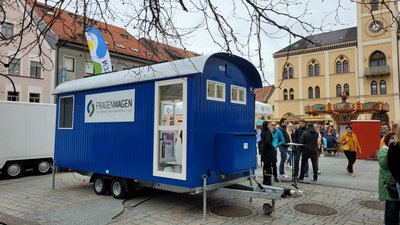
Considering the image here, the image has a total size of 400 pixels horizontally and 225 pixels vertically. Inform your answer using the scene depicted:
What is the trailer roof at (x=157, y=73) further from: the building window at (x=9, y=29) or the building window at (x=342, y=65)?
the building window at (x=342, y=65)

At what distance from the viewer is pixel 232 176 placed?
7230mm

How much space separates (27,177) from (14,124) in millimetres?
1977

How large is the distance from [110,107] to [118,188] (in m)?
1.96

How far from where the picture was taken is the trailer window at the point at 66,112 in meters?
9.51

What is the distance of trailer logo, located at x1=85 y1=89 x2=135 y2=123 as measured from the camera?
25.3 ft

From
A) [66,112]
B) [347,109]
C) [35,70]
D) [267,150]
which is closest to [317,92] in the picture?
[347,109]

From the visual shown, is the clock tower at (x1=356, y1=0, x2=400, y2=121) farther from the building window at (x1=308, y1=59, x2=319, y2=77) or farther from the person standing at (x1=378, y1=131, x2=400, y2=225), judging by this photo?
the person standing at (x1=378, y1=131, x2=400, y2=225)

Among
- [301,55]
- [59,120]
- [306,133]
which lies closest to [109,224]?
[59,120]

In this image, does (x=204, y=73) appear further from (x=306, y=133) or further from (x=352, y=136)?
(x=352, y=136)

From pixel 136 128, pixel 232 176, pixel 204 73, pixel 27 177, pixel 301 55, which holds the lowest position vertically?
pixel 27 177

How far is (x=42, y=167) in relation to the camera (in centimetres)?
1293

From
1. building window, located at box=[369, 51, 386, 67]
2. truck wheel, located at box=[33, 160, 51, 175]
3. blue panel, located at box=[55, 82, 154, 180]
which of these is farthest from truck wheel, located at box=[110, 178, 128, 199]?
building window, located at box=[369, 51, 386, 67]

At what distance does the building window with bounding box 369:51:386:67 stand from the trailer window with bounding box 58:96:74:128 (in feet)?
157

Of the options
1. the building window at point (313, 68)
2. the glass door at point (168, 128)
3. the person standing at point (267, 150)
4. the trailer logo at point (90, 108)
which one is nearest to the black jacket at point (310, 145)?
the person standing at point (267, 150)
